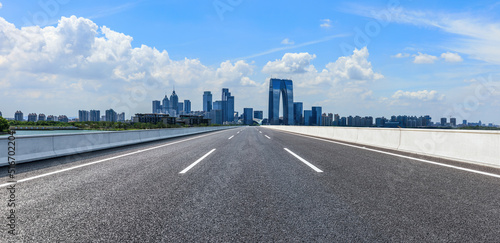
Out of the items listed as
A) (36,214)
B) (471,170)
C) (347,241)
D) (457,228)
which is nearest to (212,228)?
(347,241)

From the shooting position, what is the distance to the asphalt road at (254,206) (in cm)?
293

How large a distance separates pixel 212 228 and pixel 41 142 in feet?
28.8

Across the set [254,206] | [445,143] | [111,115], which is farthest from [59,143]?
[111,115]

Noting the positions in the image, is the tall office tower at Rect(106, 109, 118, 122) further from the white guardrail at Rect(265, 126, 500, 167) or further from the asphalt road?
the asphalt road

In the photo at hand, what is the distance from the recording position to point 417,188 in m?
4.98

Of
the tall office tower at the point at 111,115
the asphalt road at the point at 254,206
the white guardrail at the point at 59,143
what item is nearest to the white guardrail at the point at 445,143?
the asphalt road at the point at 254,206

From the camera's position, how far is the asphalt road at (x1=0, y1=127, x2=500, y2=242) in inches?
115

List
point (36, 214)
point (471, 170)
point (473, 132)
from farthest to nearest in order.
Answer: point (473, 132) < point (471, 170) < point (36, 214)

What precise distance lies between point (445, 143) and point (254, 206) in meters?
8.37

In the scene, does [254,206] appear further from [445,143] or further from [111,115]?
[111,115]

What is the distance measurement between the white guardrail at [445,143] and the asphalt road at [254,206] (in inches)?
75.6

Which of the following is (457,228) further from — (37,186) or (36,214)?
(37,186)

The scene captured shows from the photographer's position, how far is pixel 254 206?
12.7ft

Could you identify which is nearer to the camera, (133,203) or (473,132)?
(133,203)
